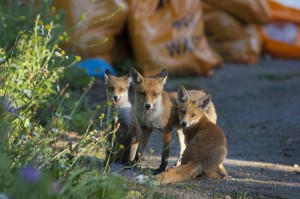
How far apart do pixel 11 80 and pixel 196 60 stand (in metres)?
6.88

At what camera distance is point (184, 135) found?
6352mm

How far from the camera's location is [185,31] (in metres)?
11.6

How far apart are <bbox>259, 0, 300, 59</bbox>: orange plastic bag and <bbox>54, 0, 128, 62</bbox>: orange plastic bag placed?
4.57 metres

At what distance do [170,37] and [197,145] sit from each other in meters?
5.85

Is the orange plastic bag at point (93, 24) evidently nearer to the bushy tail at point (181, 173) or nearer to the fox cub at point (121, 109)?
the fox cub at point (121, 109)

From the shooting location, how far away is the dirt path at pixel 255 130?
532cm

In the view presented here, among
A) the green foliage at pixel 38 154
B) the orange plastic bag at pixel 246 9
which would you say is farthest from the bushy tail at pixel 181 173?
the orange plastic bag at pixel 246 9

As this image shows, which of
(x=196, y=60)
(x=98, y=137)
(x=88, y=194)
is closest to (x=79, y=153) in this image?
(x=98, y=137)

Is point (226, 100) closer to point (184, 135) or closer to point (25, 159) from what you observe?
point (184, 135)

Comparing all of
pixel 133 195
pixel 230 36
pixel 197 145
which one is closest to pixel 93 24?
pixel 230 36

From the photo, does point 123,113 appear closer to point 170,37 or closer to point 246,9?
point 170,37

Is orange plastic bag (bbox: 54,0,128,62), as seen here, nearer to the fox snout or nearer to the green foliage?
the fox snout

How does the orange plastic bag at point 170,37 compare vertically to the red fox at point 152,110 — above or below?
below

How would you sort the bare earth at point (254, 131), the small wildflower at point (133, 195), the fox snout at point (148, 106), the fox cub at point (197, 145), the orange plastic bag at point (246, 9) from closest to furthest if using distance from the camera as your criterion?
the small wildflower at point (133, 195)
the bare earth at point (254, 131)
the fox cub at point (197, 145)
the fox snout at point (148, 106)
the orange plastic bag at point (246, 9)
